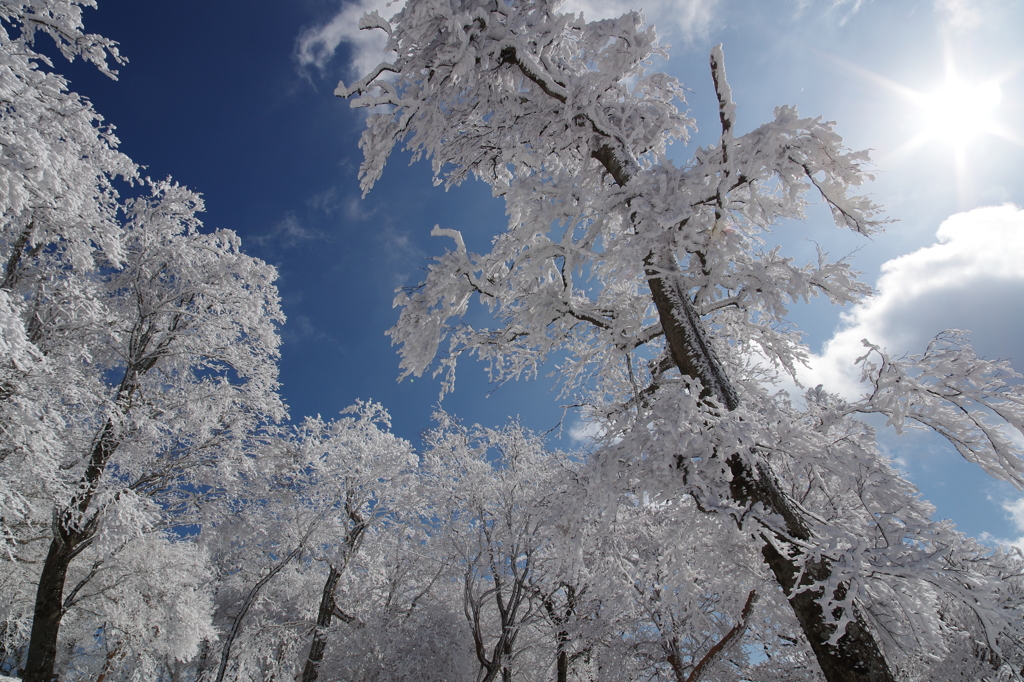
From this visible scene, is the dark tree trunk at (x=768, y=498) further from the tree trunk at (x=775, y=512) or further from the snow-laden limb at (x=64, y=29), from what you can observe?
the snow-laden limb at (x=64, y=29)

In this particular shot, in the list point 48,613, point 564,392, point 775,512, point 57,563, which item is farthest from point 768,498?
point 48,613

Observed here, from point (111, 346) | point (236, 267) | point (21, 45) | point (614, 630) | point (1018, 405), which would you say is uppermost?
point (236, 267)

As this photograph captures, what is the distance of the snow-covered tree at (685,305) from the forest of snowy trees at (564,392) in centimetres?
3

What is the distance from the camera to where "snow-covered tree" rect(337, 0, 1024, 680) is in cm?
297

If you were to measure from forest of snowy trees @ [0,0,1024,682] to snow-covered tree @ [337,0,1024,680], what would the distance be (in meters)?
0.03

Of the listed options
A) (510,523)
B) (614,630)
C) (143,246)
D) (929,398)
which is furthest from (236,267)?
(614,630)

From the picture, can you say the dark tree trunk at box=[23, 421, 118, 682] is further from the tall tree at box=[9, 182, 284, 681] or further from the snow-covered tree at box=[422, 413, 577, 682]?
the snow-covered tree at box=[422, 413, 577, 682]

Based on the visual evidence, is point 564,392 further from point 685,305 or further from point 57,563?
point 57,563

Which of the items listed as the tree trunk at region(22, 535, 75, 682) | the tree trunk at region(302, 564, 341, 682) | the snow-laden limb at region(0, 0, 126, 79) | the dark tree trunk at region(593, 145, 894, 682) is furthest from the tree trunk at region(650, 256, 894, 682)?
the tree trunk at region(302, 564, 341, 682)

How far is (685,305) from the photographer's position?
A: 4270mm

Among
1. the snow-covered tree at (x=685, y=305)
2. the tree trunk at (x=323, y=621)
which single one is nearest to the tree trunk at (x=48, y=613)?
the tree trunk at (x=323, y=621)

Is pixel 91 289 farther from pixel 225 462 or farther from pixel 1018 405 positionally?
pixel 1018 405

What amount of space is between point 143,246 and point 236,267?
1.70 meters

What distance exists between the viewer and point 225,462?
953 centimetres
